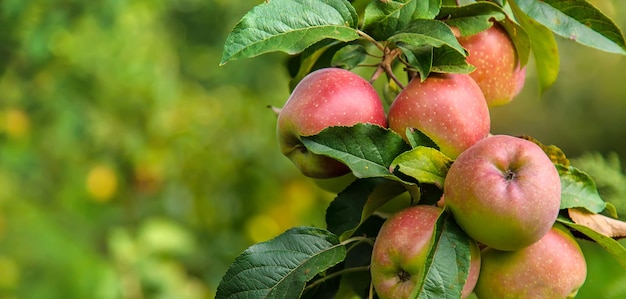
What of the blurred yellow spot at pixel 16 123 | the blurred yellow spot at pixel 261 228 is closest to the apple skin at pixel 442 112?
the blurred yellow spot at pixel 261 228

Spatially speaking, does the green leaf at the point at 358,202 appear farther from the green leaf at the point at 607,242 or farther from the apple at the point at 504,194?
the green leaf at the point at 607,242

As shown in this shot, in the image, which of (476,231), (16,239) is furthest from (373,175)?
(16,239)

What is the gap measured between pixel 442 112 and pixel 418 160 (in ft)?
0.25

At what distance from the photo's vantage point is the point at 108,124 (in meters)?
2.35

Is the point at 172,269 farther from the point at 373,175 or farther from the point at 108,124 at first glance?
the point at 373,175

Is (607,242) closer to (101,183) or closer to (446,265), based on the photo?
(446,265)

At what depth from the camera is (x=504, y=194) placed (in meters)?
0.64

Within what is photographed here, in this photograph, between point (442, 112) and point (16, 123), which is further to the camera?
point (16, 123)

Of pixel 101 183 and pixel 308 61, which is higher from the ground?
pixel 101 183

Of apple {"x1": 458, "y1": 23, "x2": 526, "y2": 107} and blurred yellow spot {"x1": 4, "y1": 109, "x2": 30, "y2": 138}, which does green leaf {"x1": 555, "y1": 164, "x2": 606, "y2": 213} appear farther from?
blurred yellow spot {"x1": 4, "y1": 109, "x2": 30, "y2": 138}

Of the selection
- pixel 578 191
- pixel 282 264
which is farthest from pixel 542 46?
pixel 282 264

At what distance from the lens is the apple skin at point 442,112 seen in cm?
70

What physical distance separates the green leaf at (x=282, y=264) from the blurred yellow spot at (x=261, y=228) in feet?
5.48

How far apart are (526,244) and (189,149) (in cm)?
190
